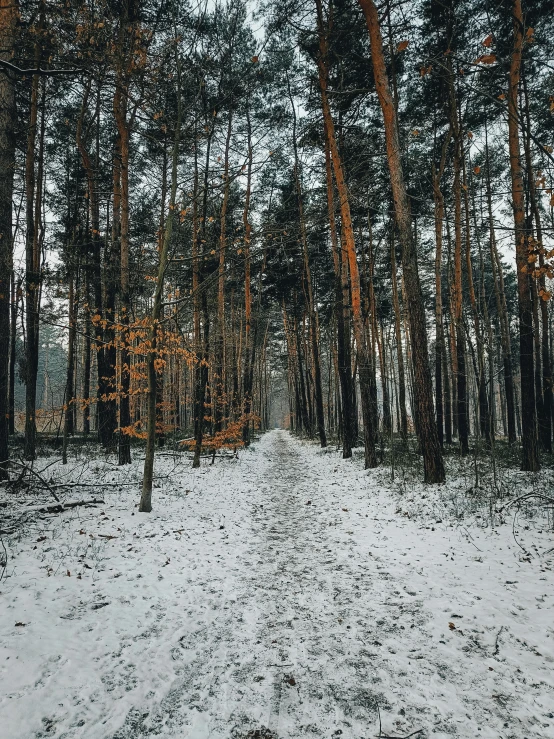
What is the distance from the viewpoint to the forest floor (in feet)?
7.55

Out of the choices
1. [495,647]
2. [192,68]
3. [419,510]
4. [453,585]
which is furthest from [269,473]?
[192,68]

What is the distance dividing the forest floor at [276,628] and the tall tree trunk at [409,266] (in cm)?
212

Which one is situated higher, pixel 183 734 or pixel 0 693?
pixel 0 693

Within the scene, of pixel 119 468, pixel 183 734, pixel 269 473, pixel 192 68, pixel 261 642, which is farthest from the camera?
pixel 269 473

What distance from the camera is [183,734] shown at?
219 centimetres

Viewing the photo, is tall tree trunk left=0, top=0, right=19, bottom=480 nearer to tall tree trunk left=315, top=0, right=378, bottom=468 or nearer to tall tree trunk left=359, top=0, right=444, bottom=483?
tall tree trunk left=359, top=0, right=444, bottom=483

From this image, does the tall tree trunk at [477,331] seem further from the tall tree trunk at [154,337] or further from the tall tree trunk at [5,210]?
the tall tree trunk at [5,210]

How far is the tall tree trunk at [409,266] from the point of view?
7.97 meters

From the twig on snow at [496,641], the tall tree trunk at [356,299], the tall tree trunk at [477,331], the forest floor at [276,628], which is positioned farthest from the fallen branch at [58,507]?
the tall tree trunk at [356,299]

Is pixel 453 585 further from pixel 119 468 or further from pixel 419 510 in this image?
pixel 119 468

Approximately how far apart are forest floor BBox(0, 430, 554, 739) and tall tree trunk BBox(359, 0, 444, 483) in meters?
2.12

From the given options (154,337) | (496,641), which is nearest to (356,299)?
(154,337)

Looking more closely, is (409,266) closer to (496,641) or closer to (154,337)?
(154,337)

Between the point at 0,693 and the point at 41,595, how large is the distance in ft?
4.59
